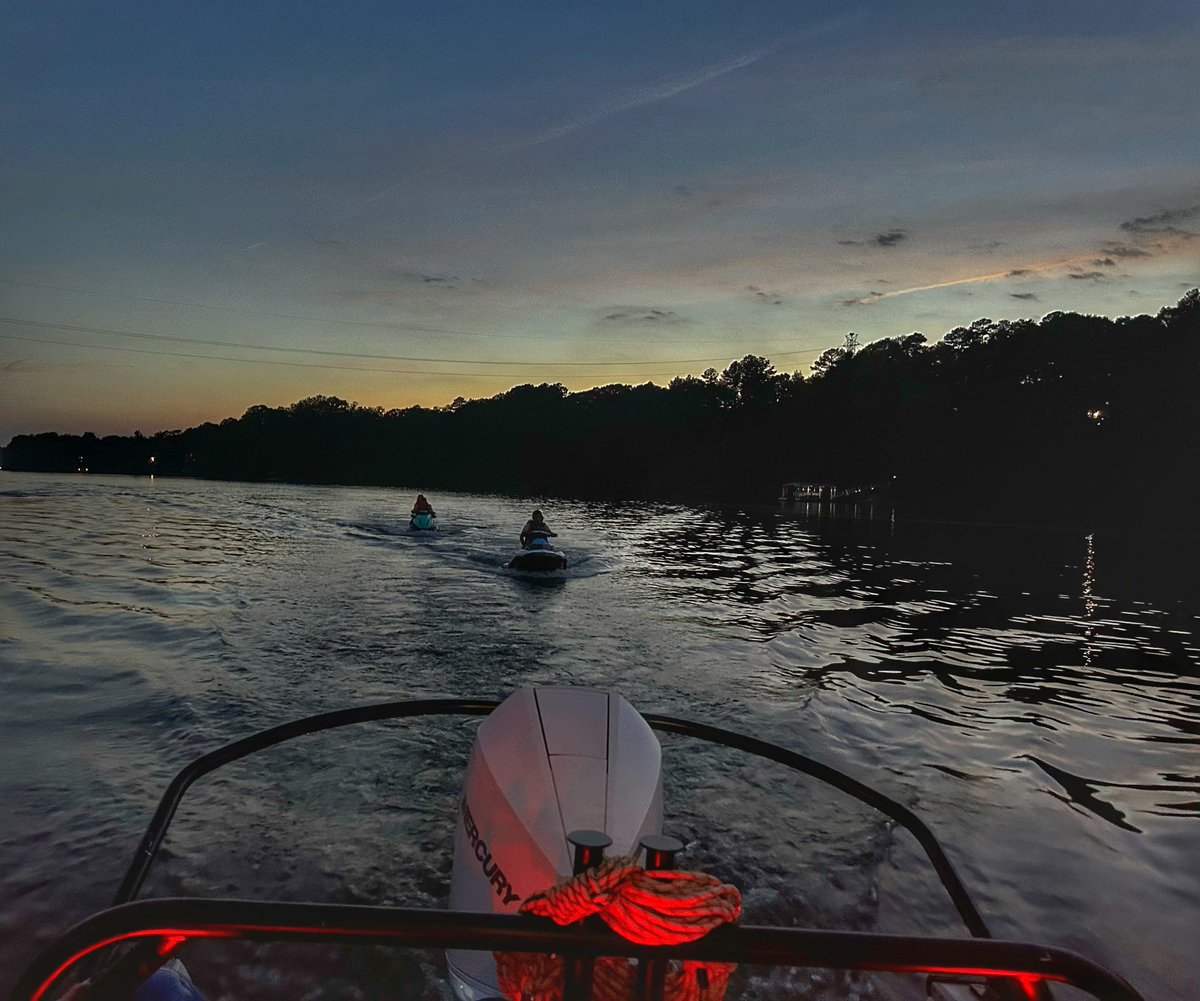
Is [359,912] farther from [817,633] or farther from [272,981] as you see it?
[817,633]

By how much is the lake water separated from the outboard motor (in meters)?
0.99

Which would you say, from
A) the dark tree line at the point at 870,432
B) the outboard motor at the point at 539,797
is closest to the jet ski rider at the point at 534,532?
the outboard motor at the point at 539,797

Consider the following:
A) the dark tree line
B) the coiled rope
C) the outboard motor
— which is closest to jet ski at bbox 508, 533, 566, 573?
the outboard motor

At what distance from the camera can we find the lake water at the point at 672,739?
5887 mm

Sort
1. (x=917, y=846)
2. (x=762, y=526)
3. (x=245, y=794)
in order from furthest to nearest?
1. (x=762, y=526)
2. (x=245, y=794)
3. (x=917, y=846)

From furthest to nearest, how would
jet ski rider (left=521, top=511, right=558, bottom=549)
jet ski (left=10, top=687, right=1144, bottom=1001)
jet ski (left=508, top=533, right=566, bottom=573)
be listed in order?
jet ski rider (left=521, top=511, right=558, bottom=549)
jet ski (left=508, top=533, right=566, bottom=573)
jet ski (left=10, top=687, right=1144, bottom=1001)

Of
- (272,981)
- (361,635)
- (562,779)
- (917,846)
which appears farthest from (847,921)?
(361,635)

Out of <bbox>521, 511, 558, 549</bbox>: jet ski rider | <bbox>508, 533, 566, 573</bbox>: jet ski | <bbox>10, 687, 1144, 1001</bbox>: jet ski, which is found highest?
<bbox>10, 687, 1144, 1001</bbox>: jet ski

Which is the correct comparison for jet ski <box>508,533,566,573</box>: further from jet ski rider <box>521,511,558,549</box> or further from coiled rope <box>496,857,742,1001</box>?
coiled rope <box>496,857,742,1001</box>

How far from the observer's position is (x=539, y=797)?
3.92m

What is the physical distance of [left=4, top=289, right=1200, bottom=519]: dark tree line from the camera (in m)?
73.9

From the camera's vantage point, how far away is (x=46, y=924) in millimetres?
5125

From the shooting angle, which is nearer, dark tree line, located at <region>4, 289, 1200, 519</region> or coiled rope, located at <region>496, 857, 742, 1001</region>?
coiled rope, located at <region>496, 857, 742, 1001</region>

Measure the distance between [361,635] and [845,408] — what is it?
11089 centimetres
